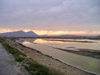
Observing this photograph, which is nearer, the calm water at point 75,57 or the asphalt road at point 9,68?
the asphalt road at point 9,68

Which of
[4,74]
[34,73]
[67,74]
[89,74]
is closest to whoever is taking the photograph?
[4,74]

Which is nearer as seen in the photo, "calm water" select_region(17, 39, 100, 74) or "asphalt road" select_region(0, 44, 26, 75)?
"asphalt road" select_region(0, 44, 26, 75)

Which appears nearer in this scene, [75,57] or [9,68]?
[9,68]

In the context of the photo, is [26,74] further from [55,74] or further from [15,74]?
[55,74]

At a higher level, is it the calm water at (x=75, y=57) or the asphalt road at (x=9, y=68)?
the asphalt road at (x=9, y=68)

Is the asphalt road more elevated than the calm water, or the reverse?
the asphalt road

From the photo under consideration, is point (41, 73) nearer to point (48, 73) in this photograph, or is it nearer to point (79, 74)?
point (48, 73)

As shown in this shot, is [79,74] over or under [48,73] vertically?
under

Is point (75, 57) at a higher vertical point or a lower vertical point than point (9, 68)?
lower

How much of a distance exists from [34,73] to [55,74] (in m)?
1.50

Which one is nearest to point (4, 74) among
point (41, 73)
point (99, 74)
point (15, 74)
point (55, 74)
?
point (15, 74)

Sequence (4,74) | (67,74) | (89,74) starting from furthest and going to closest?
(89,74) → (67,74) → (4,74)

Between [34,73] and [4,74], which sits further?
[34,73]

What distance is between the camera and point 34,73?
7555mm
